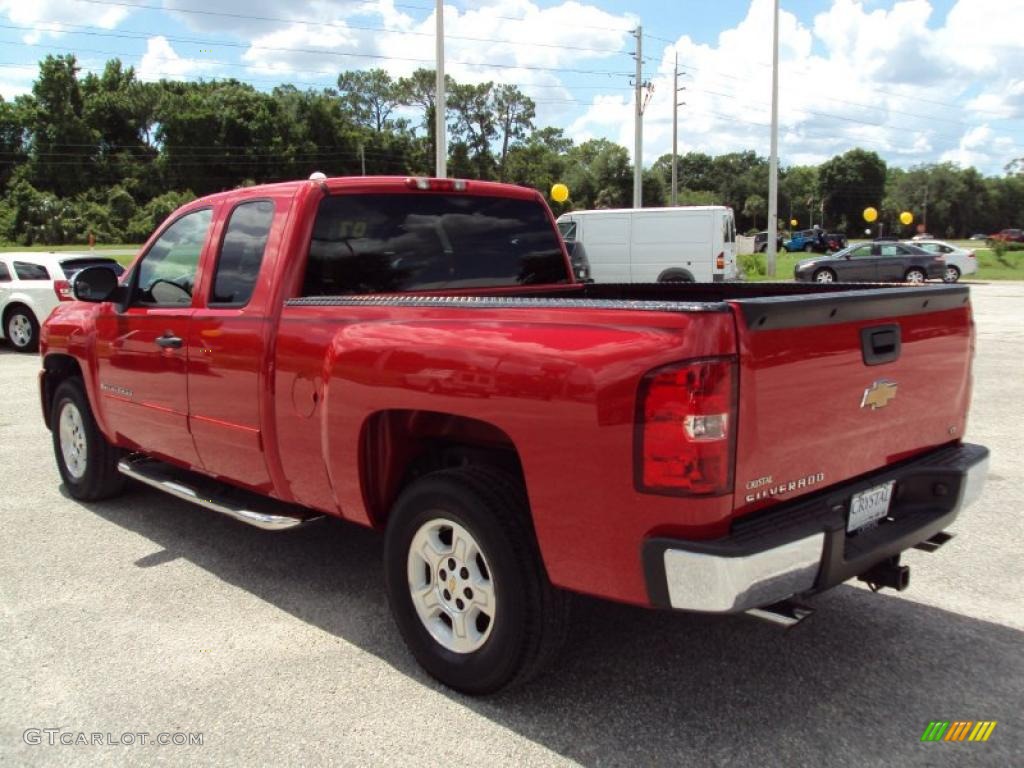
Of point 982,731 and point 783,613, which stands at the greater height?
point 783,613

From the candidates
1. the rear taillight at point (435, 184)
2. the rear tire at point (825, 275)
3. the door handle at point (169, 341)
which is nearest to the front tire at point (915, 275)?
the rear tire at point (825, 275)

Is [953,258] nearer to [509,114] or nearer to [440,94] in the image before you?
[440,94]

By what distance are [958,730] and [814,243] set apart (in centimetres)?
6277

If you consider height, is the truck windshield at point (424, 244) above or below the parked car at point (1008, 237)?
below

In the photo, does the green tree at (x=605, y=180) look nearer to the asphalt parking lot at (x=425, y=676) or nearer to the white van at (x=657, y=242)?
the white van at (x=657, y=242)

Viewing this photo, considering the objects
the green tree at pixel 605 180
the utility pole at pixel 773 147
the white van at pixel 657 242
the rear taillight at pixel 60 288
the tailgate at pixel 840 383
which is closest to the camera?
the tailgate at pixel 840 383

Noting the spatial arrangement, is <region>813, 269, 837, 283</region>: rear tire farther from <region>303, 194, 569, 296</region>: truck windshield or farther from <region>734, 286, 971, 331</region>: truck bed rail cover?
<region>734, 286, 971, 331</region>: truck bed rail cover

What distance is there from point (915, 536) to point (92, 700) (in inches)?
122

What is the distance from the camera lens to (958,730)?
2.87 meters

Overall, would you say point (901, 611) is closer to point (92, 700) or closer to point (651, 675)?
point (651, 675)

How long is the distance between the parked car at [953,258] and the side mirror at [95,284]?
93.4ft

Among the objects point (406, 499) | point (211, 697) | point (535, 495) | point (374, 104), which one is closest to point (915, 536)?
point (535, 495)

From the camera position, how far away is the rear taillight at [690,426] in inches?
93.3

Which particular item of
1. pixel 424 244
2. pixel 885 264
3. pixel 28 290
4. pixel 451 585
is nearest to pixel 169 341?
pixel 424 244
